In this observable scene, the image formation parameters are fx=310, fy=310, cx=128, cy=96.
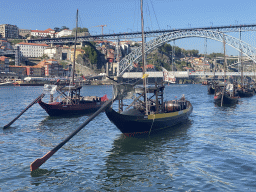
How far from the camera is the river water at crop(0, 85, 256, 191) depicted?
1420 cm

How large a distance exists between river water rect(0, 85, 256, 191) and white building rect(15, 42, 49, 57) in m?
153

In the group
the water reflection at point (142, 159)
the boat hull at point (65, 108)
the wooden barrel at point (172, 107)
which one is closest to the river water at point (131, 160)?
the water reflection at point (142, 159)

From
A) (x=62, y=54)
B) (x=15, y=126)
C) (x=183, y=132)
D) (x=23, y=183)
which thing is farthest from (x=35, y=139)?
(x=62, y=54)

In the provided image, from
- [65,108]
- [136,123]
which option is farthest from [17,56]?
[136,123]

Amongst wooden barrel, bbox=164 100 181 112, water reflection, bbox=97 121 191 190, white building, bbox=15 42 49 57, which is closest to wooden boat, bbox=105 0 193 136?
water reflection, bbox=97 121 191 190

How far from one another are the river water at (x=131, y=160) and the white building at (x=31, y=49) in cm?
15265

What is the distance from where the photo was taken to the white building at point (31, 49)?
170663 millimetres

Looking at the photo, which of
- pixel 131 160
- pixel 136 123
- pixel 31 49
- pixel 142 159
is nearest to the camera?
pixel 131 160

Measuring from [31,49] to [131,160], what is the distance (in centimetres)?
16982

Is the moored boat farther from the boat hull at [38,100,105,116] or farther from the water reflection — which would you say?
the water reflection

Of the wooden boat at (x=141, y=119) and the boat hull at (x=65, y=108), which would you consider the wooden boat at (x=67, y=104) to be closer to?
the boat hull at (x=65, y=108)

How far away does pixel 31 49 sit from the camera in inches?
6924

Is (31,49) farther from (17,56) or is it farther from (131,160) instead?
(131,160)

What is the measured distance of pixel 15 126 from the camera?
2991cm
